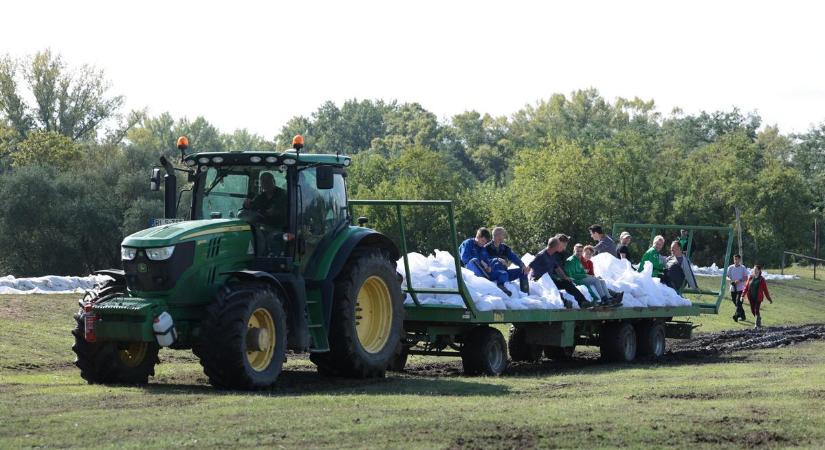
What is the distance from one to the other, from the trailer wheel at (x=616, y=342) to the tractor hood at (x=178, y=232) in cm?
834

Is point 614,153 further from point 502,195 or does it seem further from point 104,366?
point 104,366

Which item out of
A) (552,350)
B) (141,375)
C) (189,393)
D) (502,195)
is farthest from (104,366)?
(502,195)

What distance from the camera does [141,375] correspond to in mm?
14359

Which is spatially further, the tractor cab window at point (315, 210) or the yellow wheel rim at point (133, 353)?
the tractor cab window at point (315, 210)

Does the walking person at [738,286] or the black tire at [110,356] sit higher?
the walking person at [738,286]

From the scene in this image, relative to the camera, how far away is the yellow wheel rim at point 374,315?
1558 centimetres

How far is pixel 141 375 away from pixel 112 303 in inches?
50.0

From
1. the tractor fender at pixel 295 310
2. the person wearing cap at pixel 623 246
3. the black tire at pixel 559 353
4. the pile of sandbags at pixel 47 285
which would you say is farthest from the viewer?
the pile of sandbags at pixel 47 285

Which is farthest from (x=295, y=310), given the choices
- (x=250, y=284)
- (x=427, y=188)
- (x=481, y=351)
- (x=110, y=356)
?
(x=427, y=188)

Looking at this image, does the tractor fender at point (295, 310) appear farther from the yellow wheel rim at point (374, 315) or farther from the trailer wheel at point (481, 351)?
the trailer wheel at point (481, 351)

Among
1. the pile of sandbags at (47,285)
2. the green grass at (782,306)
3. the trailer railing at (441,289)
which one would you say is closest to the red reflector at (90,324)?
the trailer railing at (441,289)

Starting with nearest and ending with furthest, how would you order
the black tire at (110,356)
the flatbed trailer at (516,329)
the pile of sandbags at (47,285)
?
1. the black tire at (110,356)
2. the flatbed trailer at (516,329)
3. the pile of sandbags at (47,285)

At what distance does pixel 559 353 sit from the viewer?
21359 millimetres

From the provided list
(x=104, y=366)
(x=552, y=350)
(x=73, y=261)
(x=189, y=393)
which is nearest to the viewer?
(x=189, y=393)
